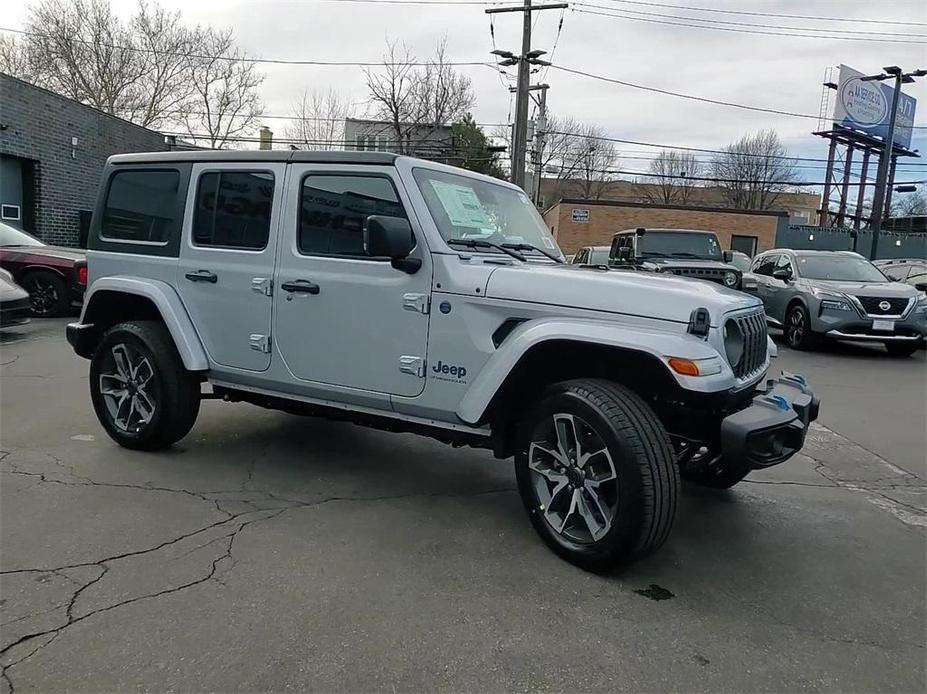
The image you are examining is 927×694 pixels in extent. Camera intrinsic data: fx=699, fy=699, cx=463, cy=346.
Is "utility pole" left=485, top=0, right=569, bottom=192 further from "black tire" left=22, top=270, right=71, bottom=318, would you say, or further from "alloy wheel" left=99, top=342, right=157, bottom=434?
"alloy wheel" left=99, top=342, right=157, bottom=434

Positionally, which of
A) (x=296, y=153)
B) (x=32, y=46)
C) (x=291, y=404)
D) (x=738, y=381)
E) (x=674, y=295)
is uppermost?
(x=32, y=46)

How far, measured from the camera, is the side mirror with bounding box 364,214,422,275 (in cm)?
344

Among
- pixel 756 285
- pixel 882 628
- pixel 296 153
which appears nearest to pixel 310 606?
pixel 882 628

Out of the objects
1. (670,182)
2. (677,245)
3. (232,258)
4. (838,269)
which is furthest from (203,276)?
(670,182)

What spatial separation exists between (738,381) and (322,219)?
8.02 feet

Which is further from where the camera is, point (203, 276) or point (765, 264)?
point (765, 264)

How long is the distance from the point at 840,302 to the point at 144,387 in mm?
9844

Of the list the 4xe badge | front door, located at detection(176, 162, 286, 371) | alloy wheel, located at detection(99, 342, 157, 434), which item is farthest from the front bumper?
alloy wheel, located at detection(99, 342, 157, 434)

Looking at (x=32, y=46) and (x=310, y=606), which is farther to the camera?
(x=32, y=46)

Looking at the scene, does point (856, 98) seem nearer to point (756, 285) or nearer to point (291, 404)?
point (756, 285)

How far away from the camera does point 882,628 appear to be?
2893 mm

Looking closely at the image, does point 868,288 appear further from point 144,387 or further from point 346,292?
point 144,387

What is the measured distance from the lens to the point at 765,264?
13094 millimetres

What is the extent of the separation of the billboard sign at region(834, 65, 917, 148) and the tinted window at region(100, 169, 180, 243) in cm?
4115
